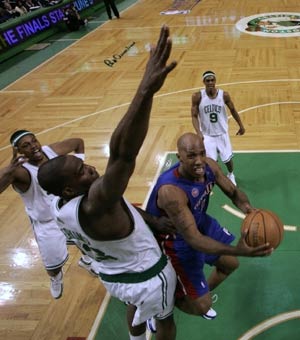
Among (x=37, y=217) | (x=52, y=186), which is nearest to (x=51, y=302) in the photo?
(x=37, y=217)

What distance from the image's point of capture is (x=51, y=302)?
3709 mm

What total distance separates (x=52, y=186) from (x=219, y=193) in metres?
3.23

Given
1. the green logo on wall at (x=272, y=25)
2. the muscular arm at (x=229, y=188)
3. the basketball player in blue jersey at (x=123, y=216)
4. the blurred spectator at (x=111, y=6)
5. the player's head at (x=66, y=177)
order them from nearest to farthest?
the basketball player in blue jersey at (x=123, y=216)
the player's head at (x=66, y=177)
the muscular arm at (x=229, y=188)
the green logo on wall at (x=272, y=25)
the blurred spectator at (x=111, y=6)

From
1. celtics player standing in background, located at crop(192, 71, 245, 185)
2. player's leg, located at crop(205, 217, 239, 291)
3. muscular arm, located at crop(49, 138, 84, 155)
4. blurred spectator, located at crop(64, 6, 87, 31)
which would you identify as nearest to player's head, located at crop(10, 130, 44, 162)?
muscular arm, located at crop(49, 138, 84, 155)

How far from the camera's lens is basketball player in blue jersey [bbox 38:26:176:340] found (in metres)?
1.59

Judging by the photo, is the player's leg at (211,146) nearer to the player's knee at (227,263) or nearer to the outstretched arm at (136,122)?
the player's knee at (227,263)

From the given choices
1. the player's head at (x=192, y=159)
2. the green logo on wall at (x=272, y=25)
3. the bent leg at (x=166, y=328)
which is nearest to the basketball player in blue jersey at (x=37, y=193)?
the bent leg at (x=166, y=328)

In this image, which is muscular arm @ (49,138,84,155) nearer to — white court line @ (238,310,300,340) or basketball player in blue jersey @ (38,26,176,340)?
basketball player in blue jersey @ (38,26,176,340)

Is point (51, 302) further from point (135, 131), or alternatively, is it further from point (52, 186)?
point (135, 131)

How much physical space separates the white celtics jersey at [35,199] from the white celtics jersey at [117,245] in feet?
3.57

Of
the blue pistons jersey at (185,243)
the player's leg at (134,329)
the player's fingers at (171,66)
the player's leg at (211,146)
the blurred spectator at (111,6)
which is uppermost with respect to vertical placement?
the player's fingers at (171,66)

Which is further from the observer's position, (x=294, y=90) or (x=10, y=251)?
(x=294, y=90)

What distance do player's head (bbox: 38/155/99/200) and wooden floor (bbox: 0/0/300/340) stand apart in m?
1.80

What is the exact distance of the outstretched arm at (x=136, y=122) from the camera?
1.55 metres
